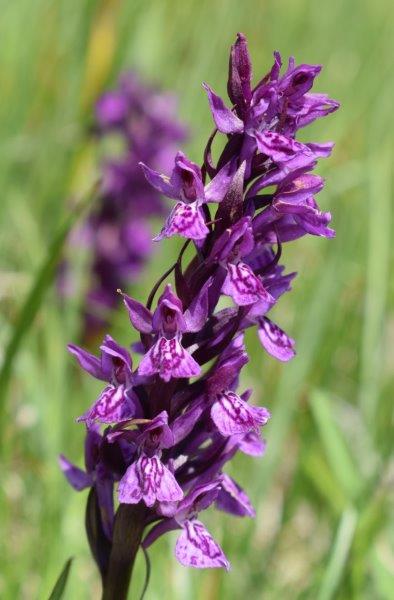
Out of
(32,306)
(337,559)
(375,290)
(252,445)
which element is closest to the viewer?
(252,445)

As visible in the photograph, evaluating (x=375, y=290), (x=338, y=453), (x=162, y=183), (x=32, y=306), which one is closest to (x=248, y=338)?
(x=375, y=290)

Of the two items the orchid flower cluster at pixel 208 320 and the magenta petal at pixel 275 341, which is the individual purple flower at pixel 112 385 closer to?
the orchid flower cluster at pixel 208 320

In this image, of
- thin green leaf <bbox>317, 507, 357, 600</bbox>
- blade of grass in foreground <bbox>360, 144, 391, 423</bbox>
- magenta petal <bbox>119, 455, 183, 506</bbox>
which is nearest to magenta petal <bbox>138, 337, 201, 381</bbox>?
magenta petal <bbox>119, 455, 183, 506</bbox>

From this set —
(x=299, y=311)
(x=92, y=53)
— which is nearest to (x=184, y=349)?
(x=299, y=311)

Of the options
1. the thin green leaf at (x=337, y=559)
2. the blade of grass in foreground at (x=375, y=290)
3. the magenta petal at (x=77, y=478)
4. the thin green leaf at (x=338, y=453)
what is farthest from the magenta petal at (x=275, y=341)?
the blade of grass in foreground at (x=375, y=290)

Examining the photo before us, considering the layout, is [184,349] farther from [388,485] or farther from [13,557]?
[13,557]

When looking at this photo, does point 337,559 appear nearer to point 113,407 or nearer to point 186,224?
point 113,407
